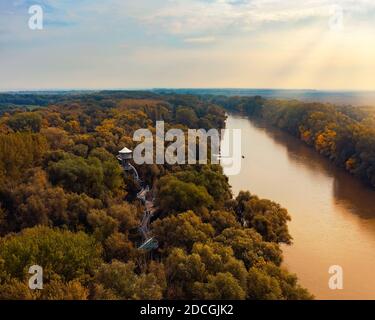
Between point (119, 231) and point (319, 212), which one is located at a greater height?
point (119, 231)

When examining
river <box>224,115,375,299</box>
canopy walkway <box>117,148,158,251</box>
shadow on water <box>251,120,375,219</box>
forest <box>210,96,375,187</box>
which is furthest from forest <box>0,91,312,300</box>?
forest <box>210,96,375,187</box>

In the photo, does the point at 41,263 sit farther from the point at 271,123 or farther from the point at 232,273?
the point at 271,123

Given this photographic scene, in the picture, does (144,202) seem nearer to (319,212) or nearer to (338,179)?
(319,212)

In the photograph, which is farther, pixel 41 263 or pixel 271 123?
pixel 271 123

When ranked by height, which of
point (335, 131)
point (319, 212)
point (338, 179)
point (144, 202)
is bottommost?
point (319, 212)

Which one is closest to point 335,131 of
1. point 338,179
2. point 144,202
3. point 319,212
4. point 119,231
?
point 338,179

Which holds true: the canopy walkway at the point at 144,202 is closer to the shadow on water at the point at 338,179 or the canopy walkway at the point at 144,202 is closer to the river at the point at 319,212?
the river at the point at 319,212
